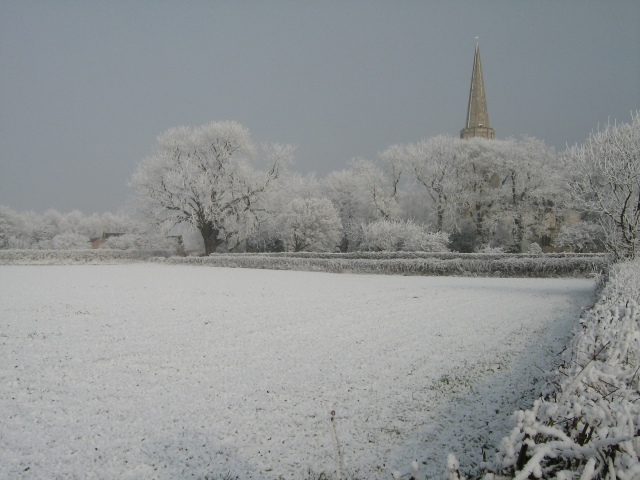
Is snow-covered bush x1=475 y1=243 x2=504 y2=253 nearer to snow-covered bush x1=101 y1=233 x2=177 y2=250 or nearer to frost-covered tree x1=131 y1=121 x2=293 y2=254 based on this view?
frost-covered tree x1=131 y1=121 x2=293 y2=254

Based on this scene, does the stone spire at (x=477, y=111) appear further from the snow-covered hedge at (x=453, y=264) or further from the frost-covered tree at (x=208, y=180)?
the snow-covered hedge at (x=453, y=264)

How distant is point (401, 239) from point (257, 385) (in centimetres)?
2778

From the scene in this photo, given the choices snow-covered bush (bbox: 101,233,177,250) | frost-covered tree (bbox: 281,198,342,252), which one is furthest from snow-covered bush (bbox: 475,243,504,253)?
snow-covered bush (bbox: 101,233,177,250)

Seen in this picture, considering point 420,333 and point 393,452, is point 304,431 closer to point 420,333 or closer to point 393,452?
point 393,452

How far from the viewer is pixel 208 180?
38.2 m

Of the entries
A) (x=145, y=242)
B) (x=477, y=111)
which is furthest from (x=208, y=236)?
(x=477, y=111)

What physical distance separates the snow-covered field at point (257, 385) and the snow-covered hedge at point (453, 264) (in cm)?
1090

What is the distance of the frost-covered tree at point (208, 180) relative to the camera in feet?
124

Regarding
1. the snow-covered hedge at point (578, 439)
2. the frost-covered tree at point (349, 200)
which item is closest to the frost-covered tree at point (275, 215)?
the frost-covered tree at point (349, 200)

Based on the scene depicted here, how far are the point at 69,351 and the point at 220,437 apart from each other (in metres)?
4.24

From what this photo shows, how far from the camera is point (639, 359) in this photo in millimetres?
3637

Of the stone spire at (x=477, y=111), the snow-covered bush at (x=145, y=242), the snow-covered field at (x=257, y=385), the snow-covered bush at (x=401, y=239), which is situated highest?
the stone spire at (x=477, y=111)

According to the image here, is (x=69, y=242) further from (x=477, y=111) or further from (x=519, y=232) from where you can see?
(x=477, y=111)

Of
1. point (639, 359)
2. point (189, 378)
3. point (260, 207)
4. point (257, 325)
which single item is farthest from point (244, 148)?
point (639, 359)
